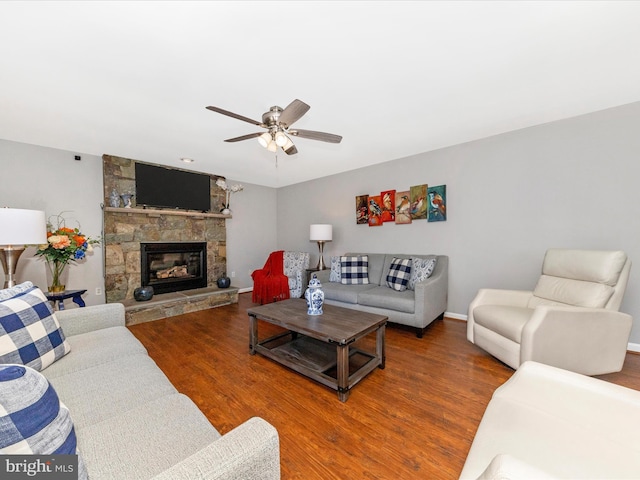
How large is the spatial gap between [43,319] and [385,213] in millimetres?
3764

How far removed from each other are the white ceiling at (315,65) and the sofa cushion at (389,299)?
1.87m

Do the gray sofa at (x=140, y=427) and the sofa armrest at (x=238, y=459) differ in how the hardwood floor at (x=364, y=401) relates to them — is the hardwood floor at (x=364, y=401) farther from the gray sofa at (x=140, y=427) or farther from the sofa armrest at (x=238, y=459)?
the sofa armrest at (x=238, y=459)

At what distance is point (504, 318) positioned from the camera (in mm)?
2146

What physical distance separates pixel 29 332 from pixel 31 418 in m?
1.08

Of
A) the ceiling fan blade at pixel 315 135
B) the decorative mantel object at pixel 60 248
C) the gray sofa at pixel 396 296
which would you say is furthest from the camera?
the gray sofa at pixel 396 296

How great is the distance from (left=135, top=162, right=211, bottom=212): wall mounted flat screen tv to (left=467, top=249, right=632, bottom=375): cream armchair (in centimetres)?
436

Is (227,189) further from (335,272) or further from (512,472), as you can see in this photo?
(512,472)

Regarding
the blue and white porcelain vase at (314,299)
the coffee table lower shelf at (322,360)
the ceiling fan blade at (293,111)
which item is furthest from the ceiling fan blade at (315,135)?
the coffee table lower shelf at (322,360)

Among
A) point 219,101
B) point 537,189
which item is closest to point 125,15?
point 219,101

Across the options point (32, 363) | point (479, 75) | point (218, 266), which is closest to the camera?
point (32, 363)

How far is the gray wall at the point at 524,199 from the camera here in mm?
2447

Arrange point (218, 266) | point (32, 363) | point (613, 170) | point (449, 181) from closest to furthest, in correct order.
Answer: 1. point (32, 363)
2. point (613, 170)
3. point (449, 181)
4. point (218, 266)

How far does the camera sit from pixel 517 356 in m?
1.98

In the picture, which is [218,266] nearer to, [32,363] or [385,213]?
[385,213]
